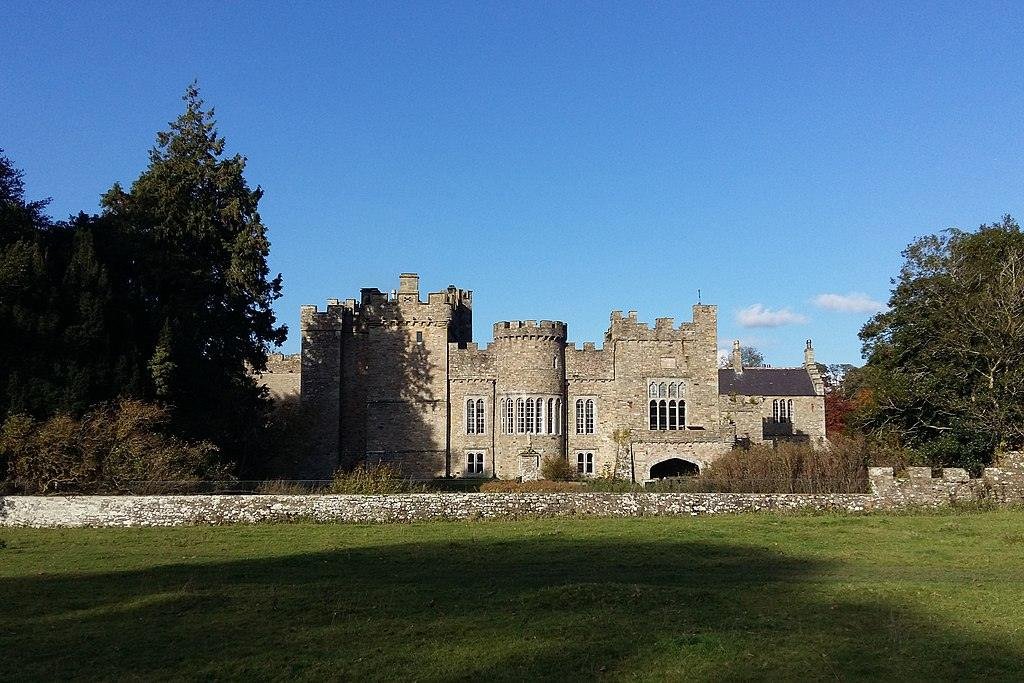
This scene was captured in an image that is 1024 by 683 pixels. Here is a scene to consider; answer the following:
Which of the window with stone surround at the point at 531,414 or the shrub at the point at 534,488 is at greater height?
the window with stone surround at the point at 531,414

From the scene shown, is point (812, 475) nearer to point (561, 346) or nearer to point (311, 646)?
point (561, 346)

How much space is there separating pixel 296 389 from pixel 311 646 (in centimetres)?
4530

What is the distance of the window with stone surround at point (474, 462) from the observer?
46.8m

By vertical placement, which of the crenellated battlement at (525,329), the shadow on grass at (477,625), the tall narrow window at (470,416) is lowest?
the shadow on grass at (477,625)

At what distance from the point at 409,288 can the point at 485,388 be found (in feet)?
20.9

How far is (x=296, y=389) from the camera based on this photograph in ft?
181

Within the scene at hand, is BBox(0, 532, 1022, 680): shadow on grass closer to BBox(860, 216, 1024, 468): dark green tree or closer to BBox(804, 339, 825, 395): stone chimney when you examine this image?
BBox(860, 216, 1024, 468): dark green tree

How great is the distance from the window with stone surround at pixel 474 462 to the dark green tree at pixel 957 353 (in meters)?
17.8

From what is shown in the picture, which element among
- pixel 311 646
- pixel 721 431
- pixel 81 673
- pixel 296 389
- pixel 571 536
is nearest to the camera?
pixel 81 673

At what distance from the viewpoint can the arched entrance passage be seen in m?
44.5

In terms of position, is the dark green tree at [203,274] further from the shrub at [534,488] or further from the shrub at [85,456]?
the shrub at [534,488]

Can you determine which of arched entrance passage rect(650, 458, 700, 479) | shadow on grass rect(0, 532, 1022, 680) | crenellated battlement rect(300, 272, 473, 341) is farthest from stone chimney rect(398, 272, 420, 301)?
shadow on grass rect(0, 532, 1022, 680)

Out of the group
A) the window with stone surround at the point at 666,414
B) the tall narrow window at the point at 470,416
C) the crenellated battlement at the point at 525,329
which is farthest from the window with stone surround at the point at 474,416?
the window with stone surround at the point at 666,414

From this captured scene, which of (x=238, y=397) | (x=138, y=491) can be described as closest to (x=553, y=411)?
(x=238, y=397)
